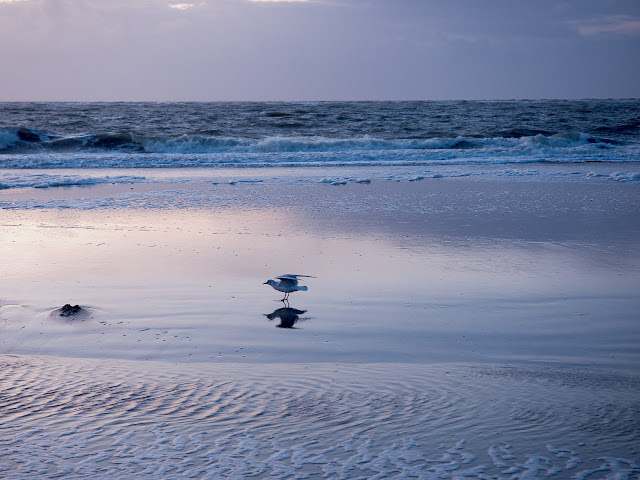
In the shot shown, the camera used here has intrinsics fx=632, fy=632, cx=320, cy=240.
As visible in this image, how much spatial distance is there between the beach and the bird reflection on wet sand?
0.03 m

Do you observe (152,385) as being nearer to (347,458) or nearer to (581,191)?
(347,458)

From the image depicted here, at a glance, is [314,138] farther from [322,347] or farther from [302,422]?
[302,422]

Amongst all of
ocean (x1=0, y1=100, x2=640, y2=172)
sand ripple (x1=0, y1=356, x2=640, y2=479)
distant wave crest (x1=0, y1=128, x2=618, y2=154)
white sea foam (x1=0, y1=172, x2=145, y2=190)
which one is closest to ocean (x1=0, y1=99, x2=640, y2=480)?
sand ripple (x1=0, y1=356, x2=640, y2=479)

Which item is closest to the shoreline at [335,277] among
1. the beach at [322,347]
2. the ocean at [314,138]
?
the beach at [322,347]

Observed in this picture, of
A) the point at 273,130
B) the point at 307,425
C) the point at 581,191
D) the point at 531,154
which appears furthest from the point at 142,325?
the point at 273,130

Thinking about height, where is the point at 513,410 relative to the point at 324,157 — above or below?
below

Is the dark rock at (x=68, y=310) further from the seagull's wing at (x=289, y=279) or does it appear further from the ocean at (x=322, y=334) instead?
the seagull's wing at (x=289, y=279)

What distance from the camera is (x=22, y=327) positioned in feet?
15.8

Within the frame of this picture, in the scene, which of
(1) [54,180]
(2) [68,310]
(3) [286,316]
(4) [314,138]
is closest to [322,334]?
(3) [286,316]

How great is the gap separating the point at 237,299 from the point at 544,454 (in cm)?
317

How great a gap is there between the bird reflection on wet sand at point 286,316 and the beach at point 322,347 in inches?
1.3

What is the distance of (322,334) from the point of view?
4723 millimetres

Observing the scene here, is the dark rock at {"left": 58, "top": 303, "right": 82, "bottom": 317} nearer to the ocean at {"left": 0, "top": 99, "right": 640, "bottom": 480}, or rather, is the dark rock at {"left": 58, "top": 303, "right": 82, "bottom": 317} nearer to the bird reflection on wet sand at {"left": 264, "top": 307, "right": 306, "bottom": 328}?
the ocean at {"left": 0, "top": 99, "right": 640, "bottom": 480}

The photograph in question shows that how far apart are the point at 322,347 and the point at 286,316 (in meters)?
0.74
